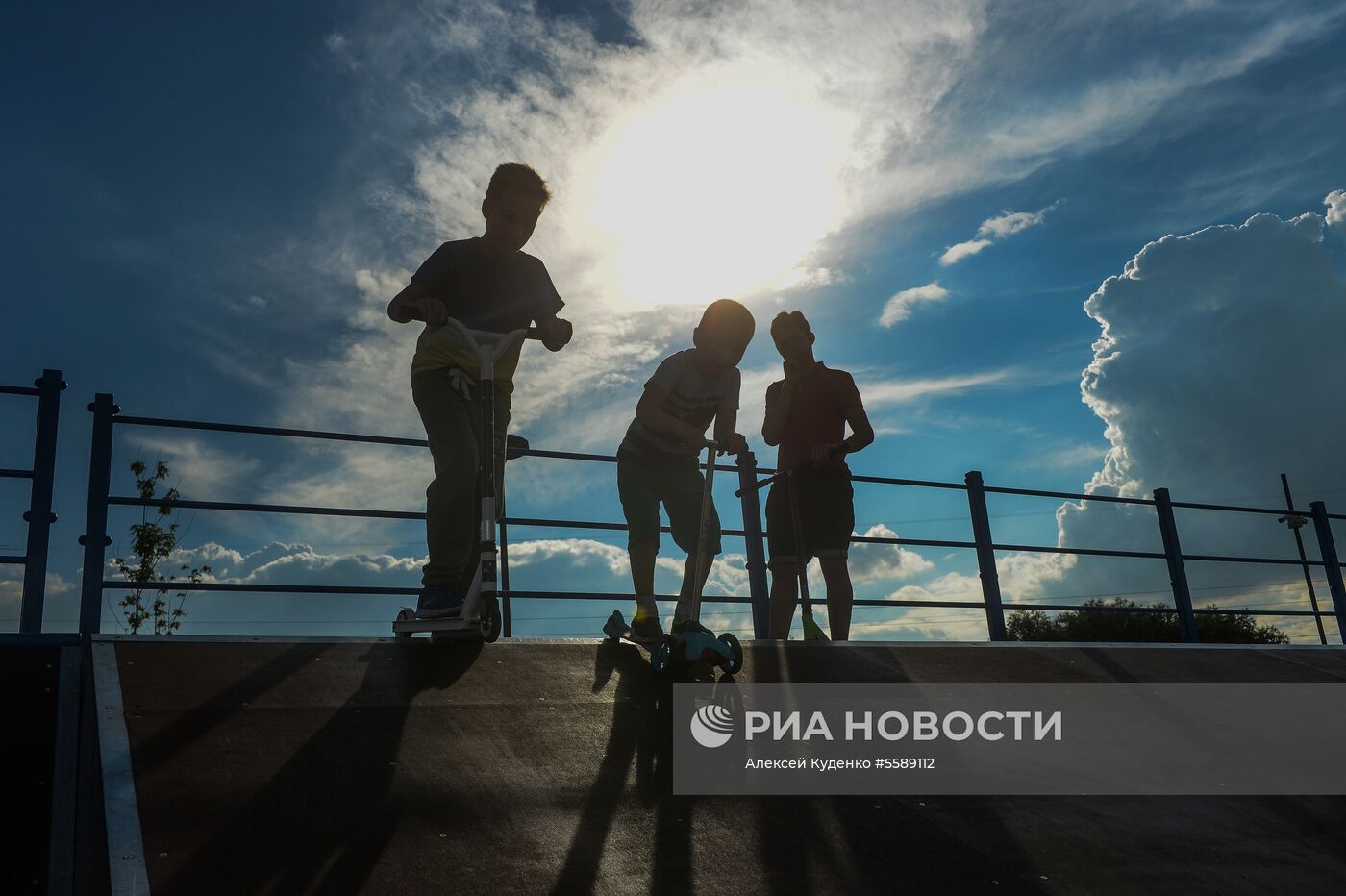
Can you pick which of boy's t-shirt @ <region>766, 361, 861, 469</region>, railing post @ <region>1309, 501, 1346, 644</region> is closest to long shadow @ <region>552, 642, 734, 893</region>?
boy's t-shirt @ <region>766, 361, 861, 469</region>

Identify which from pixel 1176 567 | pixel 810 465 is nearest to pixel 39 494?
pixel 810 465

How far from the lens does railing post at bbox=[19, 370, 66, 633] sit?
3.93 m

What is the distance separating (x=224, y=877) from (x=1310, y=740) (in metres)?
3.64

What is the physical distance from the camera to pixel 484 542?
3.43 metres

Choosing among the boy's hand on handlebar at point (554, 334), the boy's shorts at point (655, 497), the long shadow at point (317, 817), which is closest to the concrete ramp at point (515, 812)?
the long shadow at point (317, 817)

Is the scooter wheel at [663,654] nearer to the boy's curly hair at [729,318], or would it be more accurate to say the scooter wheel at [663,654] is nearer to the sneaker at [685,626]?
the sneaker at [685,626]

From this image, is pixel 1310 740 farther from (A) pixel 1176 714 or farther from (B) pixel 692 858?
(B) pixel 692 858

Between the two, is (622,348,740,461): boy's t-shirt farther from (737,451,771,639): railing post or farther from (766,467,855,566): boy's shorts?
(737,451,771,639): railing post

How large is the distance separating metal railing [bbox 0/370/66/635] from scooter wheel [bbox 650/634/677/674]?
7.86 feet

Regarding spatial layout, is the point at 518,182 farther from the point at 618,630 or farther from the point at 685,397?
the point at 618,630

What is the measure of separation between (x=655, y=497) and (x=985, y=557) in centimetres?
305

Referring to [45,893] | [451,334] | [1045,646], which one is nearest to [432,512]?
[451,334]

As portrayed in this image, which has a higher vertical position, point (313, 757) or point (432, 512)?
point (432, 512)

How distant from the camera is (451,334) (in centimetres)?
371
